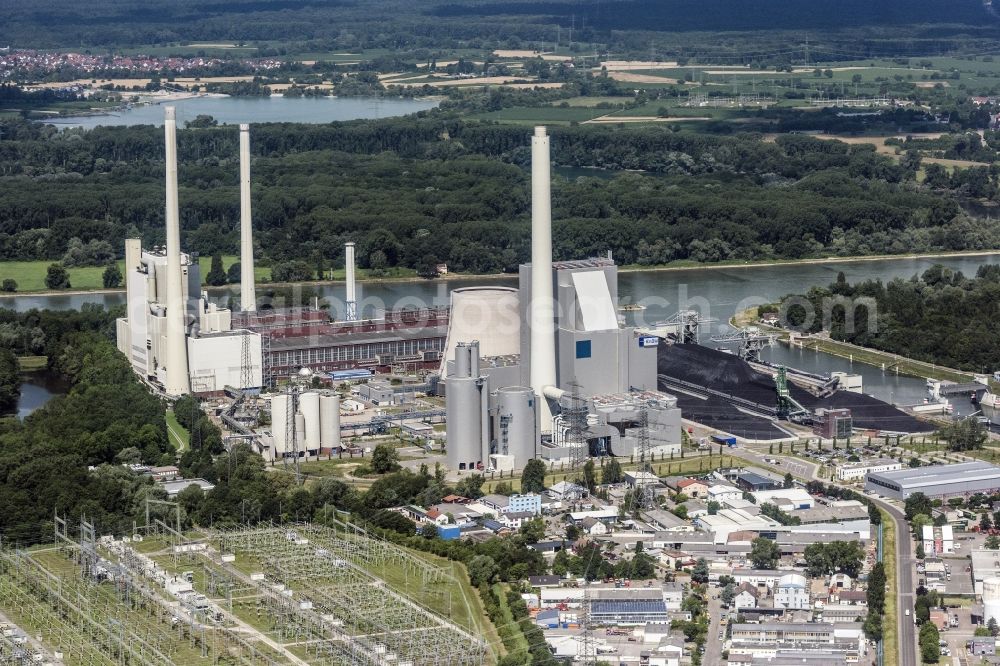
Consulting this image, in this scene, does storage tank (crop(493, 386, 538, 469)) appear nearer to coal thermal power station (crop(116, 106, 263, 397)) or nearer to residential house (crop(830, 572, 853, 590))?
coal thermal power station (crop(116, 106, 263, 397))

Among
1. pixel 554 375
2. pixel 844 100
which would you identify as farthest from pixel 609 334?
pixel 844 100

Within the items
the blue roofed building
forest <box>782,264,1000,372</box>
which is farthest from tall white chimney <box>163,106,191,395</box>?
the blue roofed building

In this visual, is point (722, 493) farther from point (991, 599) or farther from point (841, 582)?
point (991, 599)

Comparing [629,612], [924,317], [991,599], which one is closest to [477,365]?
[629,612]

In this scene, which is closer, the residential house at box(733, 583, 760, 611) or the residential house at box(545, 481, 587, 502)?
the residential house at box(733, 583, 760, 611)

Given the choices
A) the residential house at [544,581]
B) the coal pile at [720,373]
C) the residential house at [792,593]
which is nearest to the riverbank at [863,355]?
the coal pile at [720,373]

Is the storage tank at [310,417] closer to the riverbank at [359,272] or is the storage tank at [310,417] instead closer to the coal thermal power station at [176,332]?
the coal thermal power station at [176,332]

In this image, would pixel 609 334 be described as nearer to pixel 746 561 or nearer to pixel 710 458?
pixel 710 458
